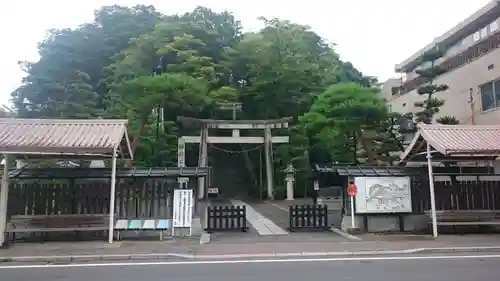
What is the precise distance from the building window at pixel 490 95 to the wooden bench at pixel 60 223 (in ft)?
63.9

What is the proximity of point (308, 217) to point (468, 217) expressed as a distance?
5.56 m

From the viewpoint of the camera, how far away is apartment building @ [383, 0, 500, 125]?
21531 millimetres

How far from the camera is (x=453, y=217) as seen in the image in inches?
577

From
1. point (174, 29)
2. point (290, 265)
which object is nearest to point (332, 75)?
point (174, 29)

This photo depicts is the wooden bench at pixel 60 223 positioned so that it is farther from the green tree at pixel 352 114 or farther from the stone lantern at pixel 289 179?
the stone lantern at pixel 289 179

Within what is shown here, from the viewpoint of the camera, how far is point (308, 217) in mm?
16219

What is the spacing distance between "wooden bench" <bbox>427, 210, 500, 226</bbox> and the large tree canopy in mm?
8326

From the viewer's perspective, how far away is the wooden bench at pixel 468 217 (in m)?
14.4

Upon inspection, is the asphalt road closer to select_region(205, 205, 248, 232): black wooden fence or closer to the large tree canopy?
select_region(205, 205, 248, 232): black wooden fence

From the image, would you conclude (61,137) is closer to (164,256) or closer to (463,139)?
(164,256)

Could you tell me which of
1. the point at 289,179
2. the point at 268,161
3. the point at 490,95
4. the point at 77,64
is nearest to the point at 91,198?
the point at 490,95

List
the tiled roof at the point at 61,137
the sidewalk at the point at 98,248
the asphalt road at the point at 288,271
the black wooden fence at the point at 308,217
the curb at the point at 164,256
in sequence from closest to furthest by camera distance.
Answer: the asphalt road at the point at 288,271 → the curb at the point at 164,256 → the sidewalk at the point at 98,248 → the tiled roof at the point at 61,137 → the black wooden fence at the point at 308,217

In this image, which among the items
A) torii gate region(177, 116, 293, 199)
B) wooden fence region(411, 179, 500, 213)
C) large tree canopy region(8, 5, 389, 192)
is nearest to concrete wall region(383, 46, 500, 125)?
large tree canopy region(8, 5, 389, 192)

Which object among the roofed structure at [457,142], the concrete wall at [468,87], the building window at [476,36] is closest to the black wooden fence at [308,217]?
the roofed structure at [457,142]
